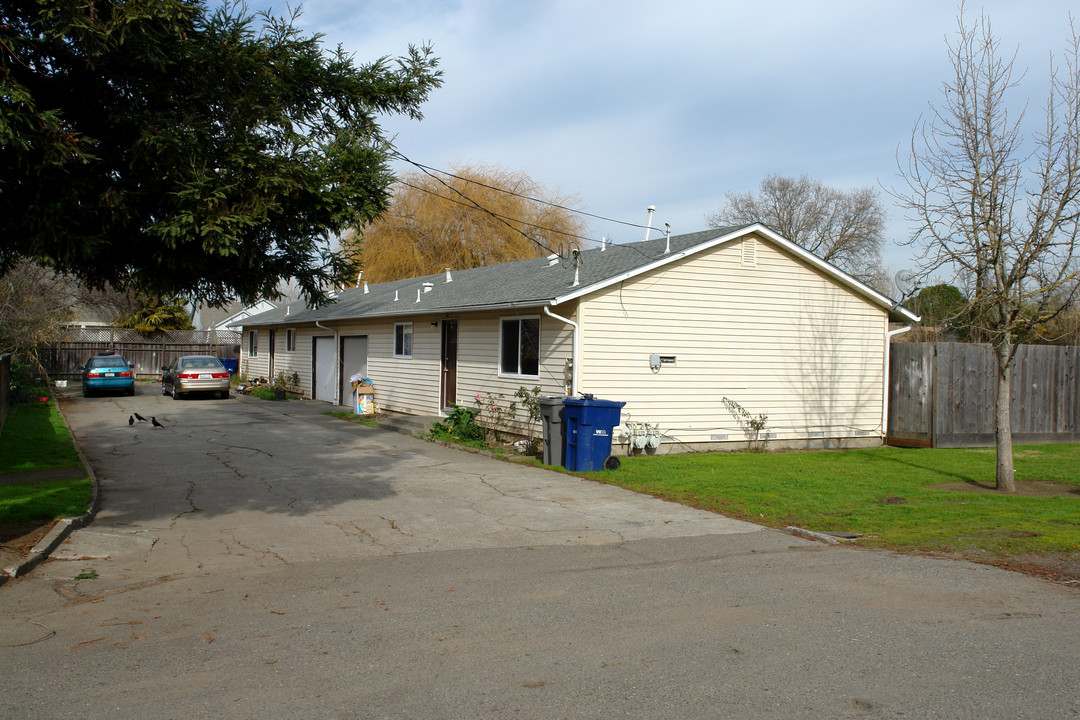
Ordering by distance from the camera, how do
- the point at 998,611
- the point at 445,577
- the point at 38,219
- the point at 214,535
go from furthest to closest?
the point at 214,535 < the point at 445,577 < the point at 38,219 < the point at 998,611

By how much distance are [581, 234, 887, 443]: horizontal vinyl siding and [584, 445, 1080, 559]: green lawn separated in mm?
1032

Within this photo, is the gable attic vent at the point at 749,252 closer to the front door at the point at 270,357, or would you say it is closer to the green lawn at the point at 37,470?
the green lawn at the point at 37,470

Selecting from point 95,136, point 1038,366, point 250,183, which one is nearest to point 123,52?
point 95,136

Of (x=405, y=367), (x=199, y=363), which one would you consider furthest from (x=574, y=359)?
(x=199, y=363)

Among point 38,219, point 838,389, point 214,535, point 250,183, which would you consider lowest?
point 214,535

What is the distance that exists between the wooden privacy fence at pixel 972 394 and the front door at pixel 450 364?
32.2ft

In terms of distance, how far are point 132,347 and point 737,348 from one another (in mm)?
32196

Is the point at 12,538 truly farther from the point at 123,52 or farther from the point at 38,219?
the point at 123,52

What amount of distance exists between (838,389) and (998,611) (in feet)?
38.7

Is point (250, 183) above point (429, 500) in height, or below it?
above

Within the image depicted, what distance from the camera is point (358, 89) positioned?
8.48 metres

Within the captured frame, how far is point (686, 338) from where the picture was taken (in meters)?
15.2

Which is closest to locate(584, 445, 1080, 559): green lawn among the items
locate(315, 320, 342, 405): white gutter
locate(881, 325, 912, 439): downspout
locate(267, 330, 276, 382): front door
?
locate(881, 325, 912, 439): downspout

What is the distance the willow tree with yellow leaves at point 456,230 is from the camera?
37250 mm
